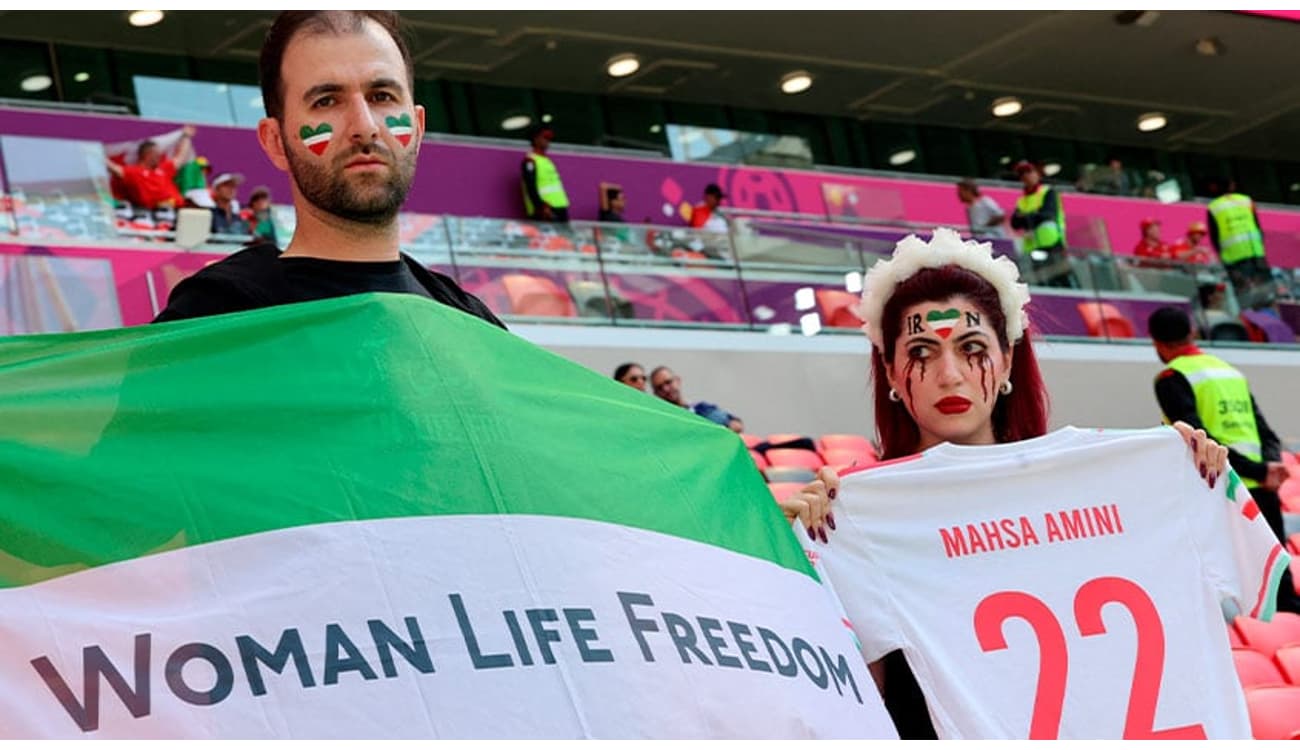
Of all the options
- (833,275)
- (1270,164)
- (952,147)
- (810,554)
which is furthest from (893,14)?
(810,554)

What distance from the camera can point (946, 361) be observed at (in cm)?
316

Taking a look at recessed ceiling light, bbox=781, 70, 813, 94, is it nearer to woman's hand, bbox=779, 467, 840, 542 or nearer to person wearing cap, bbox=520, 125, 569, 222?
person wearing cap, bbox=520, 125, 569, 222

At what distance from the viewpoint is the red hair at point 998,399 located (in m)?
3.23

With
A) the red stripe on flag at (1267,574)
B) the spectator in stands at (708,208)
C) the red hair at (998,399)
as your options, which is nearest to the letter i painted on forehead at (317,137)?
the red hair at (998,399)

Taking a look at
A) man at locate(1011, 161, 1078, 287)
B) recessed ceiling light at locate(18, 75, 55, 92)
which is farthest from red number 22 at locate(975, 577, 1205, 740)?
recessed ceiling light at locate(18, 75, 55, 92)

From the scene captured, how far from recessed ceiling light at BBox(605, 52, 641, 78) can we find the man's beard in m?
14.8

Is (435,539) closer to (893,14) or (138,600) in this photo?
(138,600)

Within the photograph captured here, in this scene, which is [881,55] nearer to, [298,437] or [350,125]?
[350,125]

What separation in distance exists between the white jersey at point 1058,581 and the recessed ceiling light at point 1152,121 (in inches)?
723

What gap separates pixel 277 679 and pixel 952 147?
1849cm

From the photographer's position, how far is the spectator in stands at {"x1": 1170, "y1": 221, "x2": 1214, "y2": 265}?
1449cm

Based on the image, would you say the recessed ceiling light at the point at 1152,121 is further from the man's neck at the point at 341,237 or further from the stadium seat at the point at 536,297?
the man's neck at the point at 341,237

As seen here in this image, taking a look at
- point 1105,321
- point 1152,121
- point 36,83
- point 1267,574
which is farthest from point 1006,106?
point 1267,574

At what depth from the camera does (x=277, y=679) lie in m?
2.25
